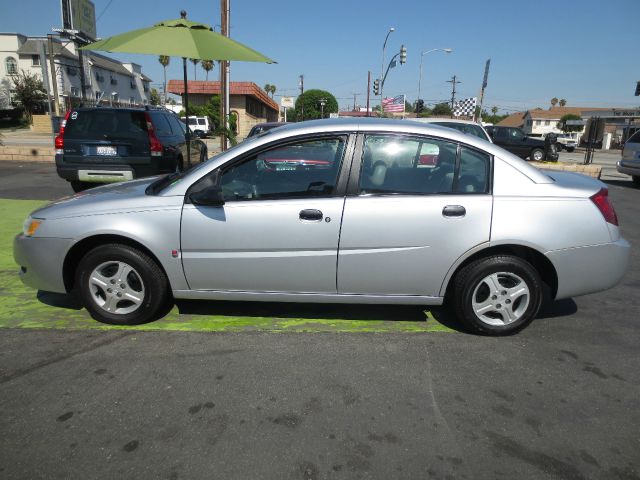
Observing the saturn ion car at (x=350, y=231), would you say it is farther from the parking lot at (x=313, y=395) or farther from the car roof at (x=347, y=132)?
the parking lot at (x=313, y=395)

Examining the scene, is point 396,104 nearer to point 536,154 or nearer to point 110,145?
point 536,154

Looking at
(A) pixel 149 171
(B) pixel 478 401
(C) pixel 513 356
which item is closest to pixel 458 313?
(C) pixel 513 356

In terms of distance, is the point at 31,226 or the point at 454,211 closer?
the point at 454,211

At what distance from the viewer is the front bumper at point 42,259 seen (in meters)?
3.54

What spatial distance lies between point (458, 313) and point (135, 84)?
7878 centimetres

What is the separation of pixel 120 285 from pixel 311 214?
158 cm

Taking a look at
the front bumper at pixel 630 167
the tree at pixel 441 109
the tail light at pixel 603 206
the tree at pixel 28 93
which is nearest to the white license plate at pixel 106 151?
the tail light at pixel 603 206

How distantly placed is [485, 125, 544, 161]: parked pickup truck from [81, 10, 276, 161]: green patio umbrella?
735 inches

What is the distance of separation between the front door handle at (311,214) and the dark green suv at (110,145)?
551cm

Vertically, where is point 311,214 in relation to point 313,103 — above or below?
below

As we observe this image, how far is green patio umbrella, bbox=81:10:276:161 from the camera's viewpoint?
603cm

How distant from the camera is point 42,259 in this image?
3.58 m

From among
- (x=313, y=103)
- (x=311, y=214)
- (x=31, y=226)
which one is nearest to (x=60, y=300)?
(x=31, y=226)

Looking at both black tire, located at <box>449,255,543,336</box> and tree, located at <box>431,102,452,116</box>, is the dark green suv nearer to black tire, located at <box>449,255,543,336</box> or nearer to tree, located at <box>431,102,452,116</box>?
black tire, located at <box>449,255,543,336</box>
